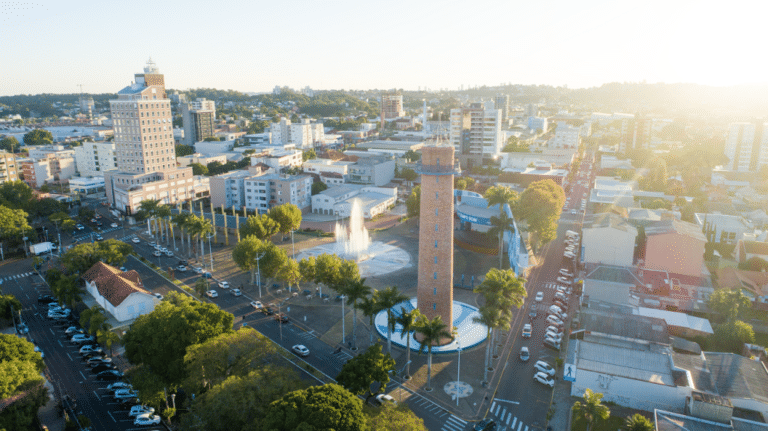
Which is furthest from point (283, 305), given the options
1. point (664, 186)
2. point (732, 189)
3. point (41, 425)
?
point (732, 189)

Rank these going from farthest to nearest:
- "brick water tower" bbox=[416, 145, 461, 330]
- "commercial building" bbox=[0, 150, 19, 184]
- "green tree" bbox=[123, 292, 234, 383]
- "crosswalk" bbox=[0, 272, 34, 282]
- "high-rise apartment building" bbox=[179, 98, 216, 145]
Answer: "high-rise apartment building" bbox=[179, 98, 216, 145]
"commercial building" bbox=[0, 150, 19, 184]
"crosswalk" bbox=[0, 272, 34, 282]
"brick water tower" bbox=[416, 145, 461, 330]
"green tree" bbox=[123, 292, 234, 383]

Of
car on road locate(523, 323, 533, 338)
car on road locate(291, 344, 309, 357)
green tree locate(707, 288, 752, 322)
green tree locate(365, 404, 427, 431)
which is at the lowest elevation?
car on road locate(291, 344, 309, 357)

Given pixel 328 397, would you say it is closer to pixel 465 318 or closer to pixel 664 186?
pixel 465 318

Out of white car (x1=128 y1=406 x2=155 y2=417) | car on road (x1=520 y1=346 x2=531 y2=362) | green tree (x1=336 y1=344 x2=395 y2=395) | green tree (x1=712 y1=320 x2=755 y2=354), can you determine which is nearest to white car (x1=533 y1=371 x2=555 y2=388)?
car on road (x1=520 y1=346 x2=531 y2=362)

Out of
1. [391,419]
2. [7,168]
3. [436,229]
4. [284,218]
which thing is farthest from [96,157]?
[391,419]

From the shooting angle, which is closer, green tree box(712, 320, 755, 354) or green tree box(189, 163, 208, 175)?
green tree box(712, 320, 755, 354)

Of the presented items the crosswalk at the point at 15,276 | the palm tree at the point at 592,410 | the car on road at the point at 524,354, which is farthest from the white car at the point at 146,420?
the crosswalk at the point at 15,276

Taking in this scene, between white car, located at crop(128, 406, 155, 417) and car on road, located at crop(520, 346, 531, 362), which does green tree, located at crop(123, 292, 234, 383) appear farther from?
car on road, located at crop(520, 346, 531, 362)
